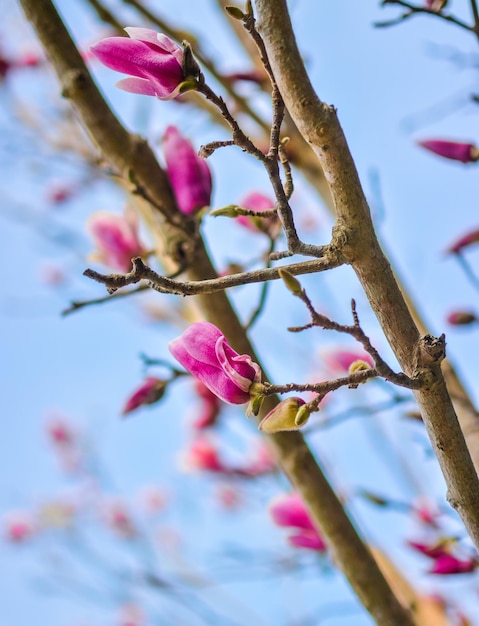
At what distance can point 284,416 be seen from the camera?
499mm

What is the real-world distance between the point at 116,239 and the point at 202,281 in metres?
0.54

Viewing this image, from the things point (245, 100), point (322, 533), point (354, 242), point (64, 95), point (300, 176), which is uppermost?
point (245, 100)

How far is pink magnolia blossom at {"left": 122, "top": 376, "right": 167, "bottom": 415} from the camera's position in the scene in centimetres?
83

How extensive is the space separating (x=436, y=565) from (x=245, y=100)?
85 centimetres

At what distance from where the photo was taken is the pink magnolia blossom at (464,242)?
0.85 metres

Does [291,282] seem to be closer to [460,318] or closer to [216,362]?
[216,362]

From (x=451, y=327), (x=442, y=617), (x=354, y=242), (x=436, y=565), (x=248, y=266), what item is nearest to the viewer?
(x=354, y=242)

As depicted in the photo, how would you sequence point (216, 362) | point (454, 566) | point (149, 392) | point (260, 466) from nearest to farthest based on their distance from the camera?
1. point (216, 362)
2. point (454, 566)
3. point (149, 392)
4. point (260, 466)

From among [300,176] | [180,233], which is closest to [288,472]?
[180,233]

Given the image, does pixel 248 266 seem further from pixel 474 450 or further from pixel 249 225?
pixel 474 450

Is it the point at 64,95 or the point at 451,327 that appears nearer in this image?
the point at 64,95

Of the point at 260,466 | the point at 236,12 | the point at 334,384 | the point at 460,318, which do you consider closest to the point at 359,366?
the point at 334,384

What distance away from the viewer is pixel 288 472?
0.77 meters

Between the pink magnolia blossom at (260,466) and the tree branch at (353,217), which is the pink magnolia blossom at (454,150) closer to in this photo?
the tree branch at (353,217)
